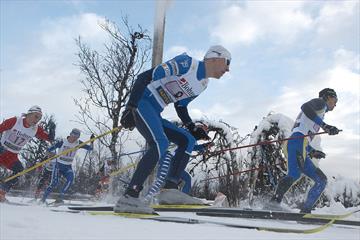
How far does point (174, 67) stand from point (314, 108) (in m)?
2.62

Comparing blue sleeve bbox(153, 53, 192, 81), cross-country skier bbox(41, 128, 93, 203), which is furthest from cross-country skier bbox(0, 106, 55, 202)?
blue sleeve bbox(153, 53, 192, 81)

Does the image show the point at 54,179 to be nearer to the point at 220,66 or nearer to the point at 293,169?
the point at 293,169

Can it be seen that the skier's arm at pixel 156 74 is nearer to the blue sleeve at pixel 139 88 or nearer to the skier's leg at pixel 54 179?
the blue sleeve at pixel 139 88

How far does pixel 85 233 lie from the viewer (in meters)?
2.16

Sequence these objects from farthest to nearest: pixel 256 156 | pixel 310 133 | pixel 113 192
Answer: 1. pixel 113 192
2. pixel 256 156
3. pixel 310 133

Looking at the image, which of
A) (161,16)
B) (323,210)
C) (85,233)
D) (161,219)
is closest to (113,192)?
(161,16)

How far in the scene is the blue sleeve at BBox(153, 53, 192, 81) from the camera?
3945mm

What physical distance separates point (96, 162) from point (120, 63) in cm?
798

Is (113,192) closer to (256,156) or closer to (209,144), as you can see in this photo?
(256,156)

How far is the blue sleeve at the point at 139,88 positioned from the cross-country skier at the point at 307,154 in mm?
2790

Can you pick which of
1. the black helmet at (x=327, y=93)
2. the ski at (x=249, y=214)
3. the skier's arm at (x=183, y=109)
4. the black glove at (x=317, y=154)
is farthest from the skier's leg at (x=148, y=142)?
the black glove at (x=317, y=154)

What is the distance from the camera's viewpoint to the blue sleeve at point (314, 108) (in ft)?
18.6

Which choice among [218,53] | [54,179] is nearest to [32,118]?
[54,179]

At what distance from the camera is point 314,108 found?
18.7ft
